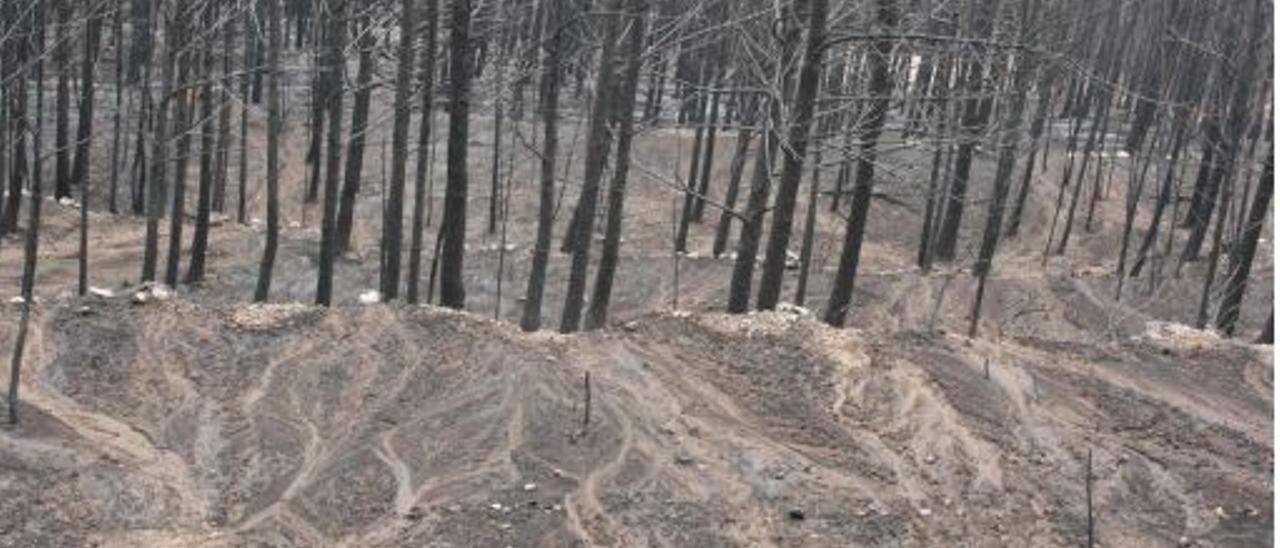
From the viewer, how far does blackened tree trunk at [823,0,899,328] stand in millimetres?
16109

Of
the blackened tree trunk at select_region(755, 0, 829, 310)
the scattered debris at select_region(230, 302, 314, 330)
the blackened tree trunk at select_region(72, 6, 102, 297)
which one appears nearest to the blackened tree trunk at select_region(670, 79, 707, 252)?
the blackened tree trunk at select_region(755, 0, 829, 310)

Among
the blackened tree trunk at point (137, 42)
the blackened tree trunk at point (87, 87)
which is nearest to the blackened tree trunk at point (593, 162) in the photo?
the blackened tree trunk at point (87, 87)

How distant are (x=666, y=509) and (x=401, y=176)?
33.1 ft

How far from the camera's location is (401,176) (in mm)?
19578

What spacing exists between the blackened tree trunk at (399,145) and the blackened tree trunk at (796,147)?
19.4 ft

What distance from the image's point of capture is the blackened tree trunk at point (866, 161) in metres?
16.1

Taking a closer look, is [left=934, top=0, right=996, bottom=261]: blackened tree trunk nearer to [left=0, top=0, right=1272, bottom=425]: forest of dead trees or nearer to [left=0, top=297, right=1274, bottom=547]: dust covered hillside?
[left=0, top=0, right=1272, bottom=425]: forest of dead trees

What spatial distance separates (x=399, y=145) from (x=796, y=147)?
6493mm

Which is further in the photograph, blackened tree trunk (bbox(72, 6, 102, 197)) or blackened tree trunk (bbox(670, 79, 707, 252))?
blackened tree trunk (bbox(670, 79, 707, 252))

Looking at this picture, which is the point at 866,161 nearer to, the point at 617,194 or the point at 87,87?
the point at 617,194

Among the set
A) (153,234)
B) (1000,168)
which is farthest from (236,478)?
(1000,168)

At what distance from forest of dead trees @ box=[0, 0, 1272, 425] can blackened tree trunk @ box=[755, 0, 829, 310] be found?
35mm

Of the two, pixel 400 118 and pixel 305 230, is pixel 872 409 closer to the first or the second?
pixel 400 118

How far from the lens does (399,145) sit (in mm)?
19219
